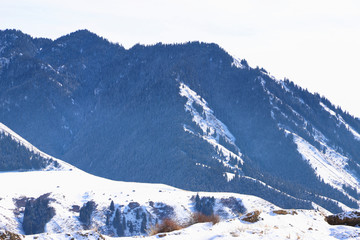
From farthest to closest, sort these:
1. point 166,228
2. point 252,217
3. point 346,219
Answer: point 166,228 < point 346,219 < point 252,217

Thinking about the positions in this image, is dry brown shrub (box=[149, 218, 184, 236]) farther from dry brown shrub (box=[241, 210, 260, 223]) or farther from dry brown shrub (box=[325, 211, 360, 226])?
dry brown shrub (box=[325, 211, 360, 226])

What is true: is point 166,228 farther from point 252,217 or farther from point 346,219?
point 346,219

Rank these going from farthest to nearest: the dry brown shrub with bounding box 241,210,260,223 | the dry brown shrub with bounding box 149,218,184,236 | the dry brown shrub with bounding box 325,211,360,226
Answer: the dry brown shrub with bounding box 149,218,184,236
the dry brown shrub with bounding box 241,210,260,223
the dry brown shrub with bounding box 325,211,360,226

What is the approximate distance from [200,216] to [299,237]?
16615 mm

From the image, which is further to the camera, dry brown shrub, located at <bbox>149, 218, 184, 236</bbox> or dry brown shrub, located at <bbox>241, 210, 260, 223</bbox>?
dry brown shrub, located at <bbox>149, 218, 184, 236</bbox>

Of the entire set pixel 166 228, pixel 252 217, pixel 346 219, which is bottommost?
pixel 166 228

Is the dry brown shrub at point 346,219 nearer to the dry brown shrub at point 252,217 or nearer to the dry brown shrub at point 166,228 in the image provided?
the dry brown shrub at point 252,217

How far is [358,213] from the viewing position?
1519 inches

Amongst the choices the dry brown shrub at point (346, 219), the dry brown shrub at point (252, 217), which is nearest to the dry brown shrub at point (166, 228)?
the dry brown shrub at point (252, 217)

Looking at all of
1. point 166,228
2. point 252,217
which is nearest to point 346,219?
point 252,217

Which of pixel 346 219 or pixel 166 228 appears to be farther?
pixel 166 228

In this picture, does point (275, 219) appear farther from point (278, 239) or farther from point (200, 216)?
point (200, 216)

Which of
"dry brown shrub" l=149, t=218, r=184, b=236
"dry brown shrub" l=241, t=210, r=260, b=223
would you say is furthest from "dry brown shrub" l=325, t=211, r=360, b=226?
"dry brown shrub" l=149, t=218, r=184, b=236

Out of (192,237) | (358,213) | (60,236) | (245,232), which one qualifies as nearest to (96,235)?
(60,236)
